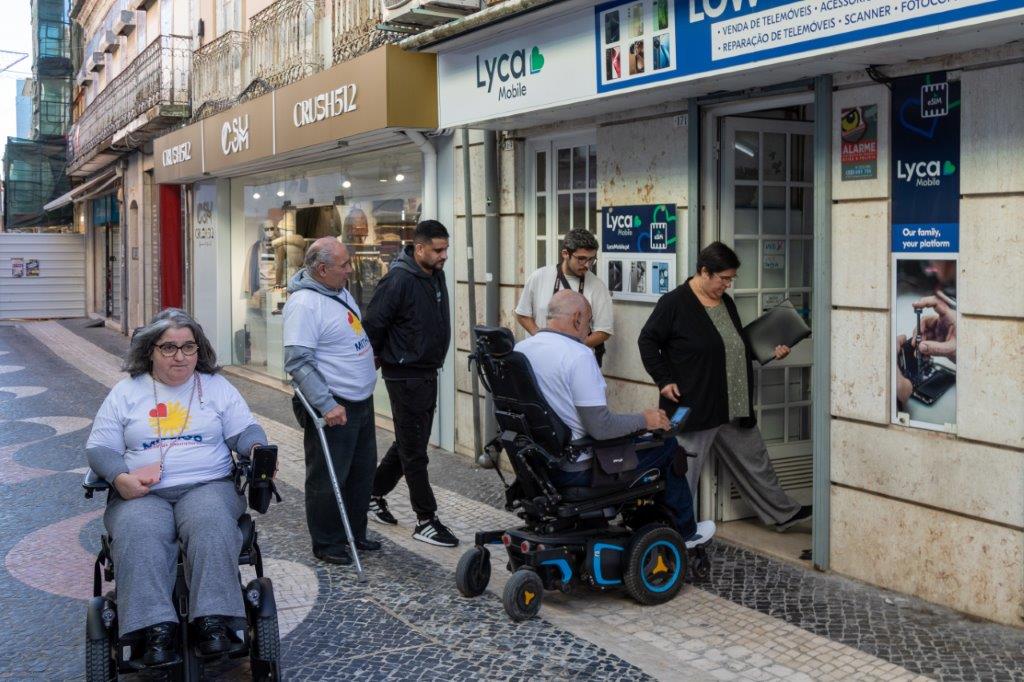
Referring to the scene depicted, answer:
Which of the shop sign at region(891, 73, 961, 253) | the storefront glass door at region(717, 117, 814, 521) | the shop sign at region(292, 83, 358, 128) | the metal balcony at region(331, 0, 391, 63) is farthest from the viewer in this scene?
the metal balcony at region(331, 0, 391, 63)

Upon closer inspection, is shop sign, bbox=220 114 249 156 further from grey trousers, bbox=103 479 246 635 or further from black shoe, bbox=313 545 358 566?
grey trousers, bbox=103 479 246 635

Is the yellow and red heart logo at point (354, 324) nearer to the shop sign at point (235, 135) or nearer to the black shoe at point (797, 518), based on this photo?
the black shoe at point (797, 518)

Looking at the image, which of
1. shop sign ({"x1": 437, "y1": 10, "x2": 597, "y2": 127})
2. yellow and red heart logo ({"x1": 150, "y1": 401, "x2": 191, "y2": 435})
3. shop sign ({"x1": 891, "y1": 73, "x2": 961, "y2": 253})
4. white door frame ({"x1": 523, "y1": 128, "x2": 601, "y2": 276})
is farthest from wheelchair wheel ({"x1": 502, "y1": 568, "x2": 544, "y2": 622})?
white door frame ({"x1": 523, "y1": 128, "x2": 601, "y2": 276})

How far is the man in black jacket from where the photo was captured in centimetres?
679

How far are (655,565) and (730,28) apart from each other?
2.74 m

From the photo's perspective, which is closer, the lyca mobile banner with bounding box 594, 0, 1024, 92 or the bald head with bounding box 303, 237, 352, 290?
the lyca mobile banner with bounding box 594, 0, 1024, 92

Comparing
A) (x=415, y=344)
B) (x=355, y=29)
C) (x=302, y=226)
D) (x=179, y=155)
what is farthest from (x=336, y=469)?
(x=179, y=155)

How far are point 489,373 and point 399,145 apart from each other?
217 inches

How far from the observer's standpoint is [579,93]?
24.1ft

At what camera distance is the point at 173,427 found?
4828mm

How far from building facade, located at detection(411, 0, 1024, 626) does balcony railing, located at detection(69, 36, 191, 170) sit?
36.3 feet

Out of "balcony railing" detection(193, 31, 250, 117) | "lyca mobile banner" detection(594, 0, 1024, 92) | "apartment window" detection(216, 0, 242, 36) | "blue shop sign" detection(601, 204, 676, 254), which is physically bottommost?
"blue shop sign" detection(601, 204, 676, 254)

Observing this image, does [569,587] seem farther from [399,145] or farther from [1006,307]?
[399,145]

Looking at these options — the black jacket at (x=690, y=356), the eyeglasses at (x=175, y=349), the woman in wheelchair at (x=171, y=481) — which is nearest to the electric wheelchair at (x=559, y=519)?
the black jacket at (x=690, y=356)
